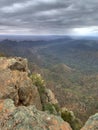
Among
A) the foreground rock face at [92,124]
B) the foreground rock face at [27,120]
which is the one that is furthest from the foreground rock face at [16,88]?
the foreground rock face at [92,124]

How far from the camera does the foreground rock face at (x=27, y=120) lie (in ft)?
61.7

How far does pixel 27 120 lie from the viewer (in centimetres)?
1938

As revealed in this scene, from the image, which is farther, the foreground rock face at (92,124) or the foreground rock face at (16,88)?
the foreground rock face at (16,88)

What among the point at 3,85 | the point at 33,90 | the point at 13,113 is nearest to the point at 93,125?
the point at 13,113

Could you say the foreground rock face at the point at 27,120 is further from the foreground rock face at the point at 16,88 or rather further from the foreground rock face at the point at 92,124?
the foreground rock face at the point at 16,88

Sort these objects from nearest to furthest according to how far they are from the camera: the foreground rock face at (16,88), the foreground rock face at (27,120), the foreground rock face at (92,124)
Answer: the foreground rock face at (92,124)
the foreground rock face at (27,120)
the foreground rock face at (16,88)

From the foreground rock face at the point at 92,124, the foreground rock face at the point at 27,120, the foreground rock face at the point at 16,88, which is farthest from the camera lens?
the foreground rock face at the point at 16,88

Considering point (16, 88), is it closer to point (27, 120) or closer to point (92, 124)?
point (27, 120)

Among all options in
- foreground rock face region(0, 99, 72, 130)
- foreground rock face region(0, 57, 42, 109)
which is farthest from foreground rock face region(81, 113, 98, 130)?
foreground rock face region(0, 57, 42, 109)

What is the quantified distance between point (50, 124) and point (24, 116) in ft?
7.99

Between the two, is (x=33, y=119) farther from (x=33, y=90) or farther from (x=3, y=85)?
(x=33, y=90)

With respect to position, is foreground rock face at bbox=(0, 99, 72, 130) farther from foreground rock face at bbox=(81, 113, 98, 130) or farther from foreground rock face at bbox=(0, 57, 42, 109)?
foreground rock face at bbox=(0, 57, 42, 109)

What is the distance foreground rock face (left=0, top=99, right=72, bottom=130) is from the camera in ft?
61.7

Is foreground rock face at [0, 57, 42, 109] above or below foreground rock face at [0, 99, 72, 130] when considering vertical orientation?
below
